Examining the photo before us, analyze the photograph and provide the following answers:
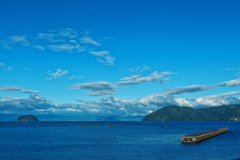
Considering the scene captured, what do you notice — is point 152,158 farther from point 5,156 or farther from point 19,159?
point 5,156

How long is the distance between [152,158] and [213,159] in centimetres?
1362

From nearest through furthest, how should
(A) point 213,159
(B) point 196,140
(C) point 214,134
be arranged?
(A) point 213,159 < (B) point 196,140 < (C) point 214,134

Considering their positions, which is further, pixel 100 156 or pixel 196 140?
pixel 196 140

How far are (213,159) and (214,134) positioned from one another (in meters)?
70.5

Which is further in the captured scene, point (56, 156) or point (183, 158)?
point (56, 156)

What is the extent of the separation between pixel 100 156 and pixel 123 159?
7.00 metres

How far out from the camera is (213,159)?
4847 centimetres

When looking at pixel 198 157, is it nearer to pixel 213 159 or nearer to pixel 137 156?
pixel 213 159

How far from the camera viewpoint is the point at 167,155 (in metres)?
53.2

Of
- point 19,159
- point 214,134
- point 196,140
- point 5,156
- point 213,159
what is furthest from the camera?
point 214,134

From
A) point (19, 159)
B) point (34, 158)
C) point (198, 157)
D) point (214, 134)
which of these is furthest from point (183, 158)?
point (214, 134)

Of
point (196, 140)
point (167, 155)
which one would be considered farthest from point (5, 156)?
point (196, 140)

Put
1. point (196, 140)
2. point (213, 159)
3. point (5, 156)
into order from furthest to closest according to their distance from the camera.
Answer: point (196, 140) < point (5, 156) < point (213, 159)

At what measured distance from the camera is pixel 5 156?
5572 cm
